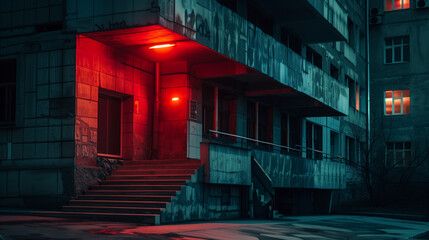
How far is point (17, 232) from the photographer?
11.9m

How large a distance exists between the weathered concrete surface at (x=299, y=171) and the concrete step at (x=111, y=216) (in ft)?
23.8

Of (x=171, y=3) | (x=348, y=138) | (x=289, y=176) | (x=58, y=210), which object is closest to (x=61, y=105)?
(x=58, y=210)

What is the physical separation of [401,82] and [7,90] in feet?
113

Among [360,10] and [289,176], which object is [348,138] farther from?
[289,176]

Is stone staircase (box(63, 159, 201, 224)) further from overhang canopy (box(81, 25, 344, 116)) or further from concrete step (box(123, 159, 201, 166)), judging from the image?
overhang canopy (box(81, 25, 344, 116))

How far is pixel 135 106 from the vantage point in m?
21.6

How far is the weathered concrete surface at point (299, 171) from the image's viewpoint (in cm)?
2405

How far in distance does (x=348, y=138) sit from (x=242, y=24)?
23233mm

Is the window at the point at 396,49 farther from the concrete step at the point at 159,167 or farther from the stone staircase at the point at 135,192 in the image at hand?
the concrete step at the point at 159,167

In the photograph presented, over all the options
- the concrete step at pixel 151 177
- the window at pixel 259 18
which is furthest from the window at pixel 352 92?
the concrete step at pixel 151 177

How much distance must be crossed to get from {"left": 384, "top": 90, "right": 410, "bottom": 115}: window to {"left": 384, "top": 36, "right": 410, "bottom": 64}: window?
2.44m

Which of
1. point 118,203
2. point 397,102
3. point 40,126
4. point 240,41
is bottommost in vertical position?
point 118,203

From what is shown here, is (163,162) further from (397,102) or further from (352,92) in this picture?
(397,102)

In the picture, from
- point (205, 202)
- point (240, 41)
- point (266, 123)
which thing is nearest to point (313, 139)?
point (266, 123)
